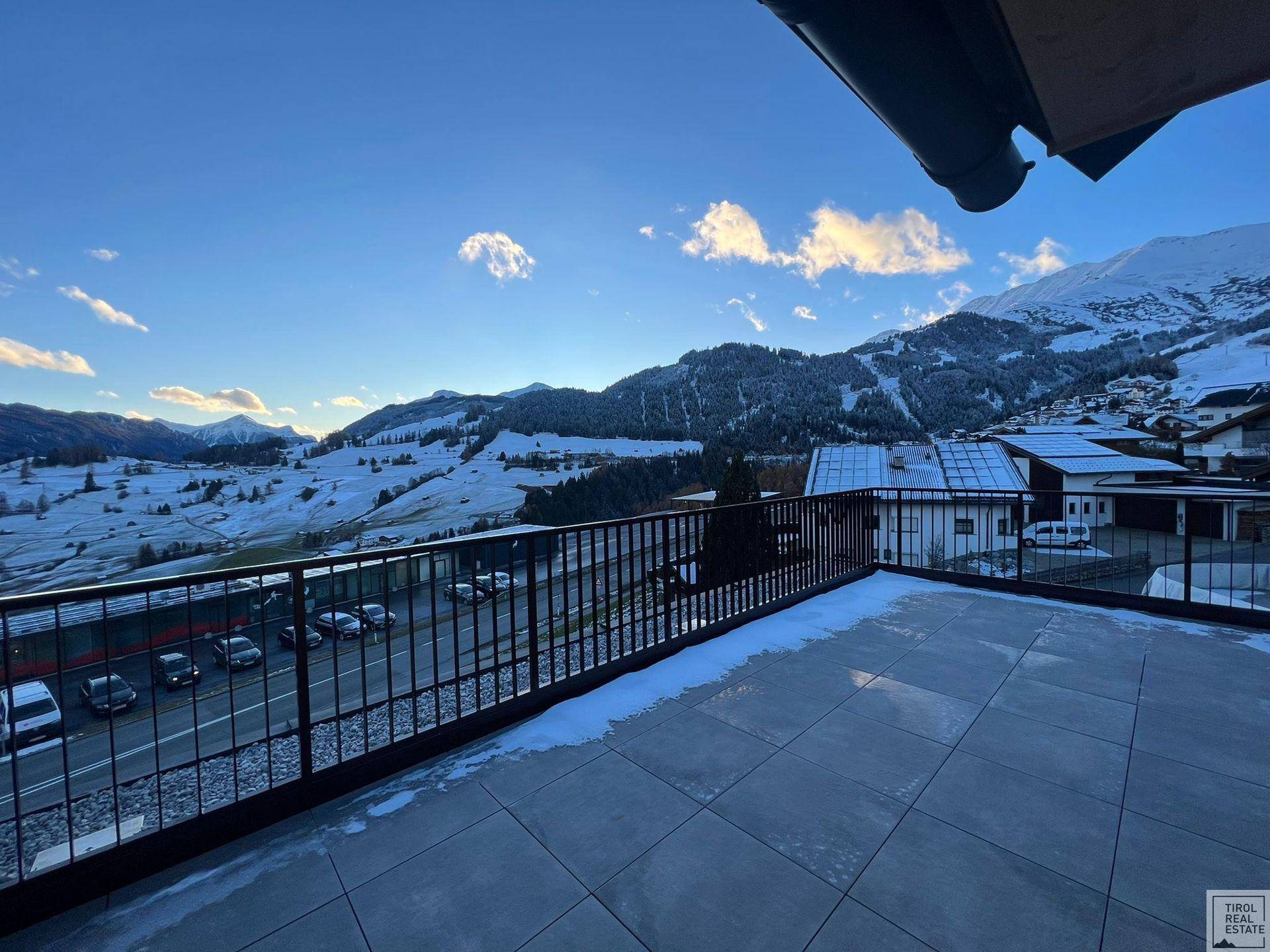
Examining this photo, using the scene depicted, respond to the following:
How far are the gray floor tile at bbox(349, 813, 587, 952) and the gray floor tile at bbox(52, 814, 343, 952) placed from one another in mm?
207

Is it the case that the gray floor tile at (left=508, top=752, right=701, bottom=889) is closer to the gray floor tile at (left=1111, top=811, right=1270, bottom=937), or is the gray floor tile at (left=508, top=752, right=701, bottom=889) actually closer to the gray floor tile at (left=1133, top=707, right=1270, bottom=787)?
the gray floor tile at (left=1111, top=811, right=1270, bottom=937)

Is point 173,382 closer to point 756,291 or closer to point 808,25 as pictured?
point 756,291

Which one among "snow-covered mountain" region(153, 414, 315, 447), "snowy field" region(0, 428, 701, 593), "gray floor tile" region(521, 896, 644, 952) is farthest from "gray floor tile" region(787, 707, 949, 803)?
"snow-covered mountain" region(153, 414, 315, 447)

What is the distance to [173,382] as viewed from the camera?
5516cm

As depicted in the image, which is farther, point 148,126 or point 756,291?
point 756,291

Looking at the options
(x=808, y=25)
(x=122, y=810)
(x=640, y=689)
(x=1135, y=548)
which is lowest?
(x=1135, y=548)

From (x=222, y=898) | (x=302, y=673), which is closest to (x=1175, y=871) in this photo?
(x=222, y=898)

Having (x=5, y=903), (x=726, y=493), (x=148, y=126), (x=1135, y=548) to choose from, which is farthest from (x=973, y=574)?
(x=148, y=126)

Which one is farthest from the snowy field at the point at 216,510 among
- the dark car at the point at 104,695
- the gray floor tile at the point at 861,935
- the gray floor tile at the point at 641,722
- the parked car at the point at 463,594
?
the gray floor tile at the point at 861,935

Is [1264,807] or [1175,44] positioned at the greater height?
[1175,44]

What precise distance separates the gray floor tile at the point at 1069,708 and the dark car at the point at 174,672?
13.5 feet

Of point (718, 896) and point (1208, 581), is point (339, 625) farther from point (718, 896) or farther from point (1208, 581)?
point (1208, 581)

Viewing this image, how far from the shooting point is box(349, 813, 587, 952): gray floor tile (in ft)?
4.70

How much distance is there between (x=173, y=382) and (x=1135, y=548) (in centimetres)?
8202
